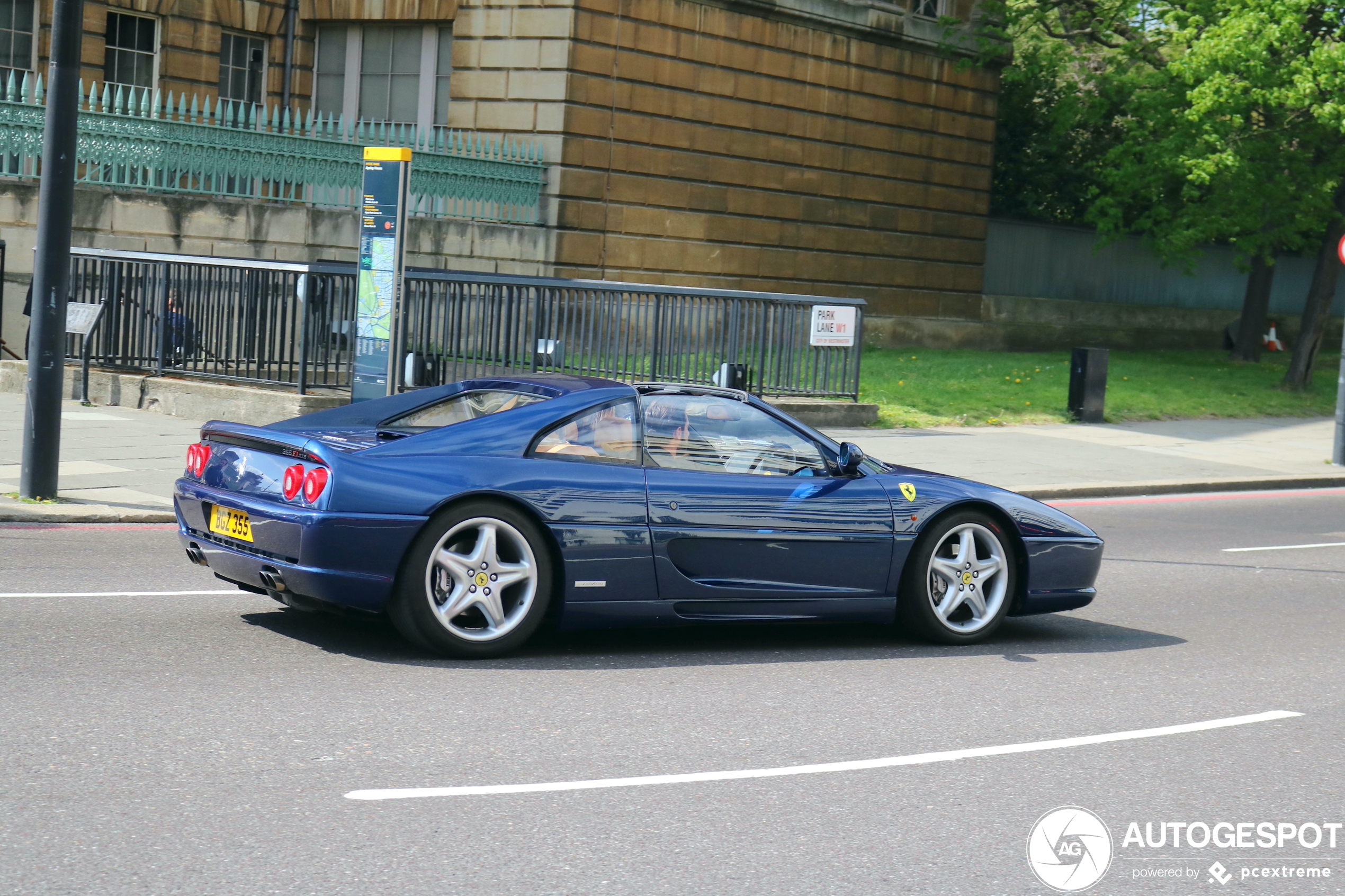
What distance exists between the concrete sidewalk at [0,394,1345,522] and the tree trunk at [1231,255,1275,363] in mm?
9368

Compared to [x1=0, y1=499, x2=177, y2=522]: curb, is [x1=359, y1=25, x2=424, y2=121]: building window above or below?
above

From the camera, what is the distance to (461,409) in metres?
7.59

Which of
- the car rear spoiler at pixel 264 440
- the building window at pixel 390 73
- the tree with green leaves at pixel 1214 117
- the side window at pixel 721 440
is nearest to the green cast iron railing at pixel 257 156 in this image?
the building window at pixel 390 73

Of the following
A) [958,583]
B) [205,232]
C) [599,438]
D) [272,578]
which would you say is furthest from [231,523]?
[205,232]

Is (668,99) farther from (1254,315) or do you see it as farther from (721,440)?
(721,440)

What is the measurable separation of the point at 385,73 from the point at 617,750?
2307 cm

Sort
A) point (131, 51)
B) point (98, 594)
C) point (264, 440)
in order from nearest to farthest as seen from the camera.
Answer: point (264, 440) < point (98, 594) < point (131, 51)

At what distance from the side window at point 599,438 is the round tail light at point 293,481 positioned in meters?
1.02

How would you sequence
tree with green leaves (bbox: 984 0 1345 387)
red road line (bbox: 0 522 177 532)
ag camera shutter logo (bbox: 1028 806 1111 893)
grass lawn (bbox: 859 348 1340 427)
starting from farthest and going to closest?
tree with green leaves (bbox: 984 0 1345 387) < grass lawn (bbox: 859 348 1340 427) < red road line (bbox: 0 522 177 532) < ag camera shutter logo (bbox: 1028 806 1111 893)

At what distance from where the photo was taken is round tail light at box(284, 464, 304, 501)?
6.70 metres

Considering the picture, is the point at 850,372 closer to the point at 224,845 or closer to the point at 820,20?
the point at 820,20

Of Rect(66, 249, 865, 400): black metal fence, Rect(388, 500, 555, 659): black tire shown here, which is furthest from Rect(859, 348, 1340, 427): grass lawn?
Rect(388, 500, 555, 659): black tire

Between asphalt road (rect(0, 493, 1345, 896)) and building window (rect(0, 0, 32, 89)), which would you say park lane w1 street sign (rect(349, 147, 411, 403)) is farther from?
building window (rect(0, 0, 32, 89))

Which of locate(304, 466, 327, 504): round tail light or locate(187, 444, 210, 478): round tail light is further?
locate(187, 444, 210, 478): round tail light
